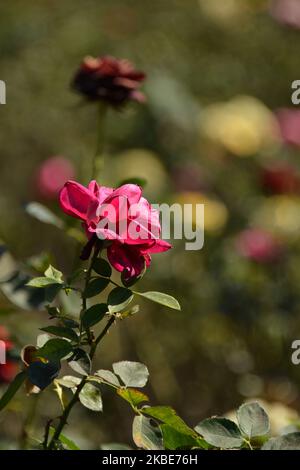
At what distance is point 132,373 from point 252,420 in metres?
0.11

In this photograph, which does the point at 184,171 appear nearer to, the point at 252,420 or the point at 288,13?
the point at 288,13

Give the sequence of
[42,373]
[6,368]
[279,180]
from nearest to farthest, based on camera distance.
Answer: [42,373] → [6,368] → [279,180]

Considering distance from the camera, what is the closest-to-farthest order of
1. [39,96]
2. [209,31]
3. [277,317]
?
[277,317] < [39,96] < [209,31]

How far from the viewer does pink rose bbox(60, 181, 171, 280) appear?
75cm

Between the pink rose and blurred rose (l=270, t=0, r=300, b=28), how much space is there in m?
2.65

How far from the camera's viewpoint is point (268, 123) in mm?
2572

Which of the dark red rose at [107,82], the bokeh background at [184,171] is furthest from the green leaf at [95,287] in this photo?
the dark red rose at [107,82]

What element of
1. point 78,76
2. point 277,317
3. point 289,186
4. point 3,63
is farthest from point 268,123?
point 78,76

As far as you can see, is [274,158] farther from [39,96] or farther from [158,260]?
[39,96]

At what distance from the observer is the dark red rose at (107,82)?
131 cm

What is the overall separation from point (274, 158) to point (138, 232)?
1.79 metres

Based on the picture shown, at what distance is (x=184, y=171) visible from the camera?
103 inches

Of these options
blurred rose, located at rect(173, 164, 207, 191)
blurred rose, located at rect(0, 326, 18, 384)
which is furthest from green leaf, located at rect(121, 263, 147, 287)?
blurred rose, located at rect(173, 164, 207, 191)

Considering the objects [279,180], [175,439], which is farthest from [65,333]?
[279,180]
